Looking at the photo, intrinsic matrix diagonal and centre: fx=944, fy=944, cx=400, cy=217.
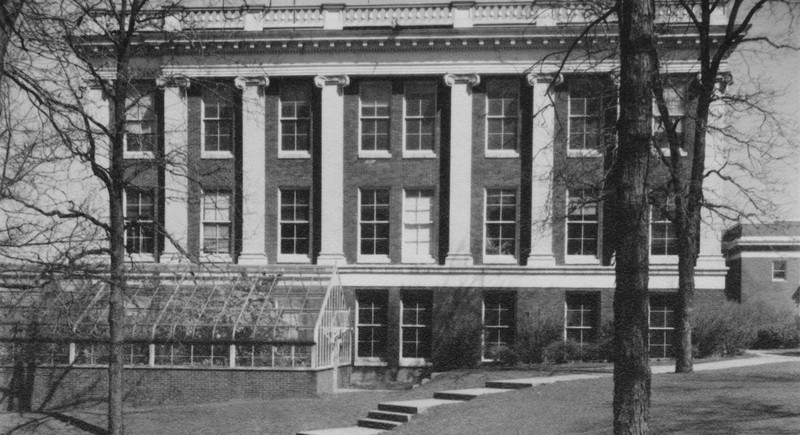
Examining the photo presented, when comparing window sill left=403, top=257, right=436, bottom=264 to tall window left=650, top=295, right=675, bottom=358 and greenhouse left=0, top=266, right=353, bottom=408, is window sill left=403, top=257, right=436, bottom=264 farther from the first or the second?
tall window left=650, top=295, right=675, bottom=358

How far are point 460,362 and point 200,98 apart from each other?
48.2ft

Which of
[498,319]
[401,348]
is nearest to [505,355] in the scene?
[498,319]

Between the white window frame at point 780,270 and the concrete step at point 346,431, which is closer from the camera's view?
the concrete step at point 346,431

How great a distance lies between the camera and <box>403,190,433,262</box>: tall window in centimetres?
3703

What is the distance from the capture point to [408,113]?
3709cm

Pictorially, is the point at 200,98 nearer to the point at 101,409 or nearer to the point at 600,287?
the point at 101,409

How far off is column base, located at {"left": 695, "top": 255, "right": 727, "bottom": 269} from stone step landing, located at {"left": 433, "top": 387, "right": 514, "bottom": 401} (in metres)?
14.7

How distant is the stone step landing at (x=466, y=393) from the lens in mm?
23484

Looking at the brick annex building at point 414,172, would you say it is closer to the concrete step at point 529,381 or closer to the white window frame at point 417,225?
the white window frame at point 417,225

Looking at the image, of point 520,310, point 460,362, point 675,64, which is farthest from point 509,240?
point 675,64

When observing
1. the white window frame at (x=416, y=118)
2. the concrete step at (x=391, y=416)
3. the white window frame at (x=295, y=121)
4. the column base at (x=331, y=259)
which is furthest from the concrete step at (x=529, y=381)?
the white window frame at (x=295, y=121)

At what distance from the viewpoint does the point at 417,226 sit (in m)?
37.1

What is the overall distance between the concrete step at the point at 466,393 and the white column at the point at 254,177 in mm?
14170

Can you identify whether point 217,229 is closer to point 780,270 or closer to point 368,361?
point 368,361
